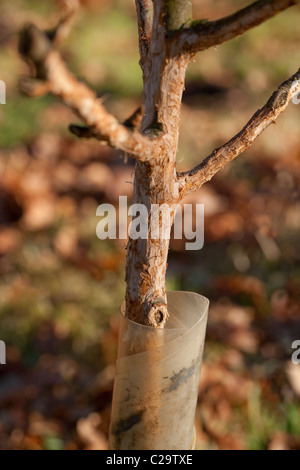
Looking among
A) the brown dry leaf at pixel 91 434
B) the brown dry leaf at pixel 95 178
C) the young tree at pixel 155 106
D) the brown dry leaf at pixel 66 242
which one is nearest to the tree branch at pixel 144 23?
the young tree at pixel 155 106

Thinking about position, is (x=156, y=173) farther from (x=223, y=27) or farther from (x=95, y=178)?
(x=95, y=178)

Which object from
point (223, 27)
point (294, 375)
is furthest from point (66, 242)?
point (223, 27)

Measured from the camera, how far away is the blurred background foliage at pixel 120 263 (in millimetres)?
1604

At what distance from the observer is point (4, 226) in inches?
100

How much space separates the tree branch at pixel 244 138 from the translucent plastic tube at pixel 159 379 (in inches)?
9.4

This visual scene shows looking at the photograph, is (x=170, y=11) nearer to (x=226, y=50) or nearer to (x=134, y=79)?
(x=134, y=79)

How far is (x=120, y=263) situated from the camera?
2.27 metres

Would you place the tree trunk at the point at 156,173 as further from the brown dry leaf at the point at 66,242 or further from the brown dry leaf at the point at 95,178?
the brown dry leaf at the point at 95,178

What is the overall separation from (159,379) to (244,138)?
1.42ft

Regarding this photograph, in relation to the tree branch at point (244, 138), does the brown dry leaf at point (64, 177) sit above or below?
above

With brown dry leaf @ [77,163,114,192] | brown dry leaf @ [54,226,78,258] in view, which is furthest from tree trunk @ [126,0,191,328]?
brown dry leaf @ [77,163,114,192]

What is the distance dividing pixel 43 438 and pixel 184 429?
696 mm

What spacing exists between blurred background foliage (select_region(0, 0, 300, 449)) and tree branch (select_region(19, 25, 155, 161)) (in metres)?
0.21

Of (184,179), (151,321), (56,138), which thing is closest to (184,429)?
(151,321)
